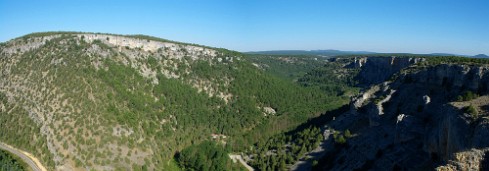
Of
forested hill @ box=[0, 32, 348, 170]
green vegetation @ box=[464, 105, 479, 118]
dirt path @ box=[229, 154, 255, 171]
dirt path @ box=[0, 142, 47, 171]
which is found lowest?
dirt path @ box=[229, 154, 255, 171]

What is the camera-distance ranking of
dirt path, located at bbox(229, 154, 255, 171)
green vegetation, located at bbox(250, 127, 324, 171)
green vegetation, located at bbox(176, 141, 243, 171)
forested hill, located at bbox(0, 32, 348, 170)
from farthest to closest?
dirt path, located at bbox(229, 154, 255, 171) → green vegetation, located at bbox(176, 141, 243, 171) → forested hill, located at bbox(0, 32, 348, 170) → green vegetation, located at bbox(250, 127, 324, 171)

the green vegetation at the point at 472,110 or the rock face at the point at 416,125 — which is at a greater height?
the green vegetation at the point at 472,110

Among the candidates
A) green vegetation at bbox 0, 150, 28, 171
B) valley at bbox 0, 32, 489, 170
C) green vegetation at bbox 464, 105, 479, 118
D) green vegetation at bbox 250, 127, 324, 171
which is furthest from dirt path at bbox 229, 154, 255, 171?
green vegetation at bbox 464, 105, 479, 118

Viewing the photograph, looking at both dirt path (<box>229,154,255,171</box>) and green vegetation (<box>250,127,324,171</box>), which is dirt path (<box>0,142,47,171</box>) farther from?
green vegetation (<box>250,127,324,171</box>)

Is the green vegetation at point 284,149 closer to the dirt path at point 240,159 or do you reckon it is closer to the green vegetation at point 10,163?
the dirt path at point 240,159

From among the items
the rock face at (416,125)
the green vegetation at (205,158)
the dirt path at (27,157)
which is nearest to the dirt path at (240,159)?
the green vegetation at (205,158)

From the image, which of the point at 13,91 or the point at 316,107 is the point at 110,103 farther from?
the point at 316,107
